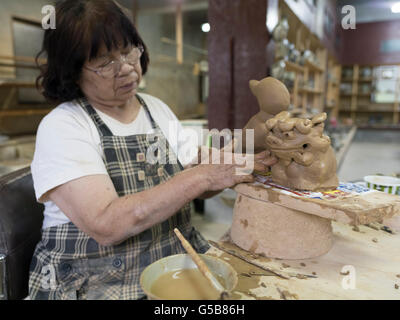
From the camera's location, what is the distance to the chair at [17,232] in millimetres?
1037

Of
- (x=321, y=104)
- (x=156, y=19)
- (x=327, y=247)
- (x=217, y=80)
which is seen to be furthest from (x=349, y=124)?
(x=327, y=247)

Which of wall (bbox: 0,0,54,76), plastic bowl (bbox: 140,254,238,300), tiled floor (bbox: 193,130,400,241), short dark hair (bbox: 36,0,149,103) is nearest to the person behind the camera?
plastic bowl (bbox: 140,254,238,300)

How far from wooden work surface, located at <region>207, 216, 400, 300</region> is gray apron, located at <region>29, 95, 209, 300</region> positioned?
269 millimetres

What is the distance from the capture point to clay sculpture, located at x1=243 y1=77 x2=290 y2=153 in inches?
43.2

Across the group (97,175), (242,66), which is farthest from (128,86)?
(242,66)

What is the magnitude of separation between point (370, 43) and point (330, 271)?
10.2 m

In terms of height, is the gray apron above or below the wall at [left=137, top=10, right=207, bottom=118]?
below

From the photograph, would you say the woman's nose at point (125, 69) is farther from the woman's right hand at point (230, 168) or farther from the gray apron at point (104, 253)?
the woman's right hand at point (230, 168)

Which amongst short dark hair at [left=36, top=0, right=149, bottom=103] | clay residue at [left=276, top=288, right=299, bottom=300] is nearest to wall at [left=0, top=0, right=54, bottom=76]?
short dark hair at [left=36, top=0, right=149, bottom=103]

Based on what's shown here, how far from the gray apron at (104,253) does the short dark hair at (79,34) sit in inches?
5.1

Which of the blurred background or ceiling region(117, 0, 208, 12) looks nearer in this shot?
the blurred background

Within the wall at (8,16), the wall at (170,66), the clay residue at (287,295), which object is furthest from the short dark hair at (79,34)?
the wall at (8,16)

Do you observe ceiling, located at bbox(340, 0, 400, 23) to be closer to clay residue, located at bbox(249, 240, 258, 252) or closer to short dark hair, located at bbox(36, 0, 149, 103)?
short dark hair, located at bbox(36, 0, 149, 103)
